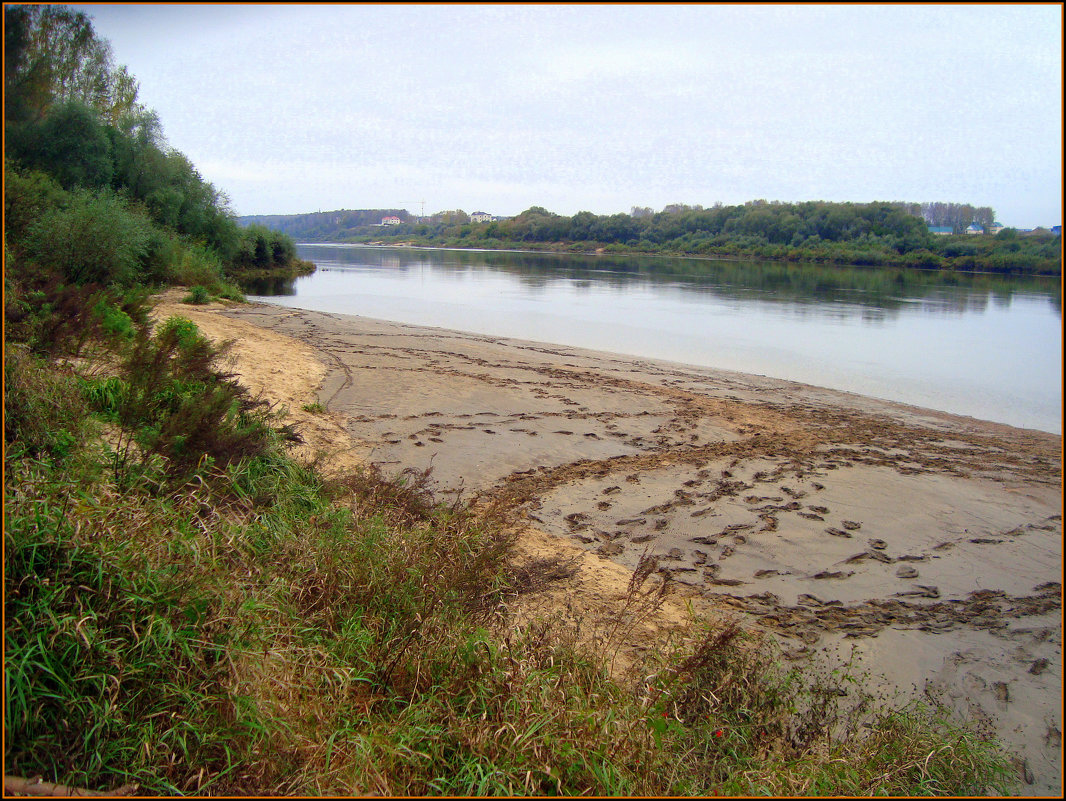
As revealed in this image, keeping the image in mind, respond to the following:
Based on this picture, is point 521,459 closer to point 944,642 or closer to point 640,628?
point 640,628

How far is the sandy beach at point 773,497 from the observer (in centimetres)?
470

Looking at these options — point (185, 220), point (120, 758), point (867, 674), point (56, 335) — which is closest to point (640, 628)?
point (867, 674)

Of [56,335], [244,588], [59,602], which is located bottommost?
[244,588]

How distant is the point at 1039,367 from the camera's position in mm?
18672

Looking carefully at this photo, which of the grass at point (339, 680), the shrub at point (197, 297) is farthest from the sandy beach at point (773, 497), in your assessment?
the shrub at point (197, 297)

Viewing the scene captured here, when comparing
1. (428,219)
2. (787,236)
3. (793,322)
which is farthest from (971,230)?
(428,219)

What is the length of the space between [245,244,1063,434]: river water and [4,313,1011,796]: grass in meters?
11.8

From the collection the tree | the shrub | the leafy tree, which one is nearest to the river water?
the shrub

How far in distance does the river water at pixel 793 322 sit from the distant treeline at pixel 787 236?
1137 cm

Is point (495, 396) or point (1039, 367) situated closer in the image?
point (495, 396)

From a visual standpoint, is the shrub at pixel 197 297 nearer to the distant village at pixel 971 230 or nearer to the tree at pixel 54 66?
the tree at pixel 54 66

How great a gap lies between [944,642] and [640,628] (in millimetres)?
2179

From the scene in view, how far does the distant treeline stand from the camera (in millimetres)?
59250

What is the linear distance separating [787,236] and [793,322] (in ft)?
200
